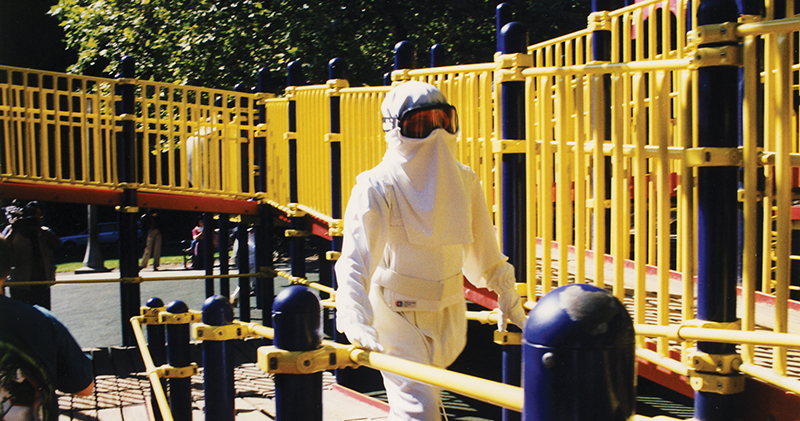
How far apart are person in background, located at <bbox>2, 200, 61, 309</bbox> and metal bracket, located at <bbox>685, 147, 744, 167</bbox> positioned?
7470 mm

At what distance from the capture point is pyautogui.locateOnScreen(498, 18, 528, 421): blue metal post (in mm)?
3701

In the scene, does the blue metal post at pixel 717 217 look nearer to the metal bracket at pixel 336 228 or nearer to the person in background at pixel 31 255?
the metal bracket at pixel 336 228

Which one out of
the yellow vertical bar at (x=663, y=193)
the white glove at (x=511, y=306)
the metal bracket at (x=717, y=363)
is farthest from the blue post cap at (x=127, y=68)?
the metal bracket at (x=717, y=363)

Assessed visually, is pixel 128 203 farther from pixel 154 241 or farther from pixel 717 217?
pixel 154 241

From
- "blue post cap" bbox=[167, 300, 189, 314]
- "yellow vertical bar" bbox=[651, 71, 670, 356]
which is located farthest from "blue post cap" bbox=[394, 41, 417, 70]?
"yellow vertical bar" bbox=[651, 71, 670, 356]

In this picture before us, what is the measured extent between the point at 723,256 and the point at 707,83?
0.61 m

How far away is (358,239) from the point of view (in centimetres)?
304

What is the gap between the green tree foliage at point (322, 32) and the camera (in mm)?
14445

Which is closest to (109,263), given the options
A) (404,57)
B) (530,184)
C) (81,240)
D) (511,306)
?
(81,240)

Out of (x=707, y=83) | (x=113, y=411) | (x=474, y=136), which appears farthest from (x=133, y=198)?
(x=707, y=83)

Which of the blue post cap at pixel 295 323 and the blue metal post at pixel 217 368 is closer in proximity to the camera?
the blue post cap at pixel 295 323

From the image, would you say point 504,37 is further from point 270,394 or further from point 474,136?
point 270,394

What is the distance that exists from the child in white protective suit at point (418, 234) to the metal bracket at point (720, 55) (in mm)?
1160

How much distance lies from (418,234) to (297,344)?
1.37 m
